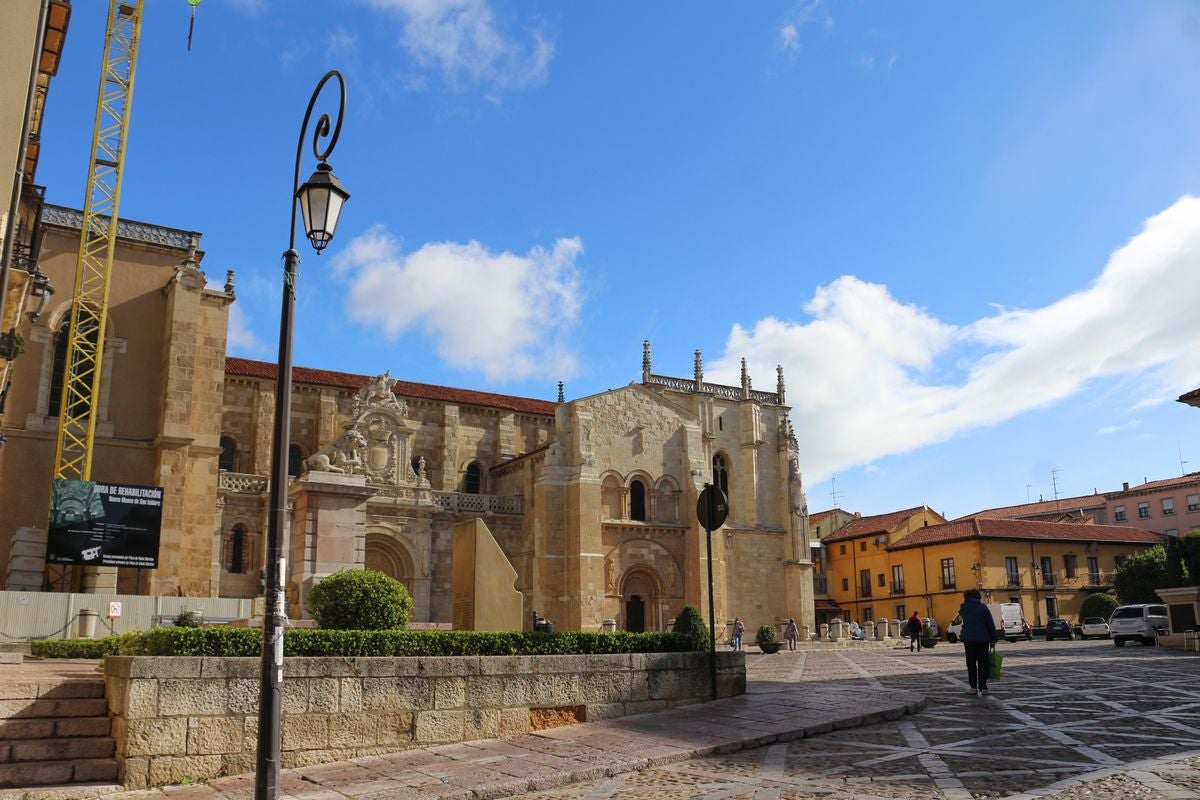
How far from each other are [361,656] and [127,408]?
23993 mm

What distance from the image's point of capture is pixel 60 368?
30.1 metres

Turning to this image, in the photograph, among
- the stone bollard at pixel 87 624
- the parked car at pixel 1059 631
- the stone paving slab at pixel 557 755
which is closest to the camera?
the stone paving slab at pixel 557 755

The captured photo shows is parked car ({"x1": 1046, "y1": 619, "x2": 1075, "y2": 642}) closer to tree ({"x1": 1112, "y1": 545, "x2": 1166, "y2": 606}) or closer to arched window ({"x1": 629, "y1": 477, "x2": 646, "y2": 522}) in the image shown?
tree ({"x1": 1112, "y1": 545, "x2": 1166, "y2": 606})

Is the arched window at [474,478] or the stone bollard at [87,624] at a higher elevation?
the arched window at [474,478]

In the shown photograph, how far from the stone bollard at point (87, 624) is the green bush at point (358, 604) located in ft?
36.7

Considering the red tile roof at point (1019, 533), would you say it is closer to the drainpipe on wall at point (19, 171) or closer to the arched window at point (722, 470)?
the arched window at point (722, 470)

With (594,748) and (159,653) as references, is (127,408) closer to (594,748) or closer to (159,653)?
(159,653)

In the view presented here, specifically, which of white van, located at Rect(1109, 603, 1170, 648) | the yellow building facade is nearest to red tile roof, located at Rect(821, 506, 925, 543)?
the yellow building facade

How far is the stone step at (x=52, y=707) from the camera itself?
928 cm

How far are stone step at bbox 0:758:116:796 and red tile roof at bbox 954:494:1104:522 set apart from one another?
247 ft

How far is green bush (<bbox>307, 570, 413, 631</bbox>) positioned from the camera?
11688mm

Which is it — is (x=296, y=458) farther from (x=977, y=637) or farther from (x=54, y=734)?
(x=977, y=637)

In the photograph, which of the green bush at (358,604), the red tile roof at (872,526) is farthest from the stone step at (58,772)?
the red tile roof at (872,526)

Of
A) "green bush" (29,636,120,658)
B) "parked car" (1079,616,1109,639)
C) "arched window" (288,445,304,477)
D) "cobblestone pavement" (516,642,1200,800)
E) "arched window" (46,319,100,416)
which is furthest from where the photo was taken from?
"parked car" (1079,616,1109,639)
